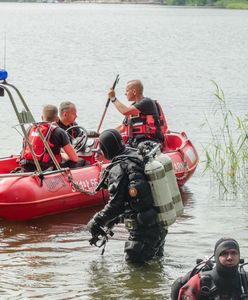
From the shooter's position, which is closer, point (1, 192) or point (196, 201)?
point (1, 192)

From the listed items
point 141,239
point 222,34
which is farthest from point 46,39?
point 141,239

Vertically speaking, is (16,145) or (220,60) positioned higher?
(16,145)

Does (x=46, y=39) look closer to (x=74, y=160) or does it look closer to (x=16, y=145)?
(x=16, y=145)

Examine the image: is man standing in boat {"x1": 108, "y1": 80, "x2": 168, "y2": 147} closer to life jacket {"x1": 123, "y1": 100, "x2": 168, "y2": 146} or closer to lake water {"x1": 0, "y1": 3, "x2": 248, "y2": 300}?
life jacket {"x1": 123, "y1": 100, "x2": 168, "y2": 146}

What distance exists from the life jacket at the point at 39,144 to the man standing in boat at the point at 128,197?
2.42 metres

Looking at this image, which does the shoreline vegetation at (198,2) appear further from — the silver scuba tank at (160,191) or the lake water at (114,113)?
the silver scuba tank at (160,191)

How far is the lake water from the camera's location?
9211mm

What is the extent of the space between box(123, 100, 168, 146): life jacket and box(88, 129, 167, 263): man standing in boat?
3.80 meters

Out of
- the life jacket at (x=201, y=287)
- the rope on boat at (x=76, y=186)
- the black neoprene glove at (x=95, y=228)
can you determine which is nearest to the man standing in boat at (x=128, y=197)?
the black neoprene glove at (x=95, y=228)

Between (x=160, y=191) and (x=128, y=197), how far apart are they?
0.30 m

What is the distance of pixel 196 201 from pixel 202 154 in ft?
13.6

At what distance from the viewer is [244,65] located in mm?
38562

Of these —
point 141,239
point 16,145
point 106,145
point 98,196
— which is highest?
point 106,145

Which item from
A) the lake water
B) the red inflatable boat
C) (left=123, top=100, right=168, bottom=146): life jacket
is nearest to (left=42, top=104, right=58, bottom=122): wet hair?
the red inflatable boat
